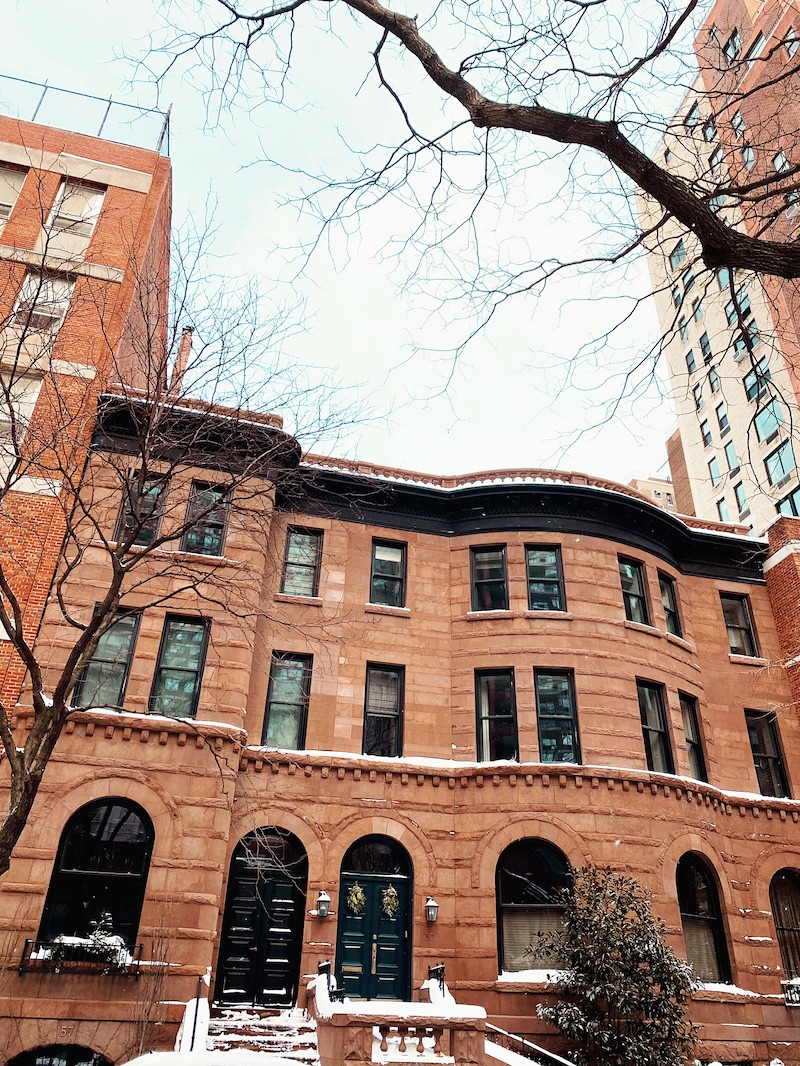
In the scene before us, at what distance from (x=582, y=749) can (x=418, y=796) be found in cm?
379

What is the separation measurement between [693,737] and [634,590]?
3918 millimetres

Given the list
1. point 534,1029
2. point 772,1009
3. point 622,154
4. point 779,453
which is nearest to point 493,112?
point 622,154

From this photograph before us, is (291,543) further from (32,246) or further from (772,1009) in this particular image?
(772,1009)

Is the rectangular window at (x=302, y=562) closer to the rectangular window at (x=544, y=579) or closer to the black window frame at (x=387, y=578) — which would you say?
the black window frame at (x=387, y=578)

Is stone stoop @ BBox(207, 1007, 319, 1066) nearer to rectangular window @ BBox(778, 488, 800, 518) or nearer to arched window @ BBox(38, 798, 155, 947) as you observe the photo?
arched window @ BBox(38, 798, 155, 947)

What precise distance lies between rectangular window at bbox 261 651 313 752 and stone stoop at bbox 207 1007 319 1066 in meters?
5.01

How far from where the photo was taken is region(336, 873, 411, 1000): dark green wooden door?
1567 centimetres

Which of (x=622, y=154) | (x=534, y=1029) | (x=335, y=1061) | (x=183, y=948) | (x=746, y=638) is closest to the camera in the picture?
(x=622, y=154)

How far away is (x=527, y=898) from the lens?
1644 centimetres

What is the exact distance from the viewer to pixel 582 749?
1756cm

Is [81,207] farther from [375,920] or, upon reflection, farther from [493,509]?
[375,920]

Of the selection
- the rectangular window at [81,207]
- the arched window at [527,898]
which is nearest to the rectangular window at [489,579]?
the arched window at [527,898]

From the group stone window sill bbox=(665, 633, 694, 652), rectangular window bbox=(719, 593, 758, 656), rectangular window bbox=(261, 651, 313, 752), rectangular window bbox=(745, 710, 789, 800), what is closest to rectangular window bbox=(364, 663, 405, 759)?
rectangular window bbox=(261, 651, 313, 752)

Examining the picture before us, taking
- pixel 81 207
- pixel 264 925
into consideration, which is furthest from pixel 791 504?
pixel 81 207
